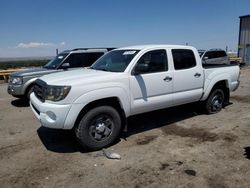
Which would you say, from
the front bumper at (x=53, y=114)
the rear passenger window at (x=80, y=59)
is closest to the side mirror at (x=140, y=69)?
the front bumper at (x=53, y=114)

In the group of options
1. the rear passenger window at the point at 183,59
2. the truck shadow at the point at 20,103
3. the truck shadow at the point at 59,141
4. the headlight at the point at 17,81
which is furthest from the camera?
the truck shadow at the point at 20,103

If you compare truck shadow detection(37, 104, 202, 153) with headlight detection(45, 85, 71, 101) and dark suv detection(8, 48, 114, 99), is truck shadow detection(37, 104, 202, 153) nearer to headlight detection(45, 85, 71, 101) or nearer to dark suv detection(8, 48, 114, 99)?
headlight detection(45, 85, 71, 101)

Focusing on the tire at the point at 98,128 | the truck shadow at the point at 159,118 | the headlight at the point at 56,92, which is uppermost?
the headlight at the point at 56,92

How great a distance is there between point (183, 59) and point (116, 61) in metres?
1.62

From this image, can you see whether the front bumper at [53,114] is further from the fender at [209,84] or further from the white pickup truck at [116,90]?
the fender at [209,84]

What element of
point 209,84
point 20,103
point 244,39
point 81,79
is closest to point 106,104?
point 81,79

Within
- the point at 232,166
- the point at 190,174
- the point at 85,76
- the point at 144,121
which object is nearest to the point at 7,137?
the point at 85,76

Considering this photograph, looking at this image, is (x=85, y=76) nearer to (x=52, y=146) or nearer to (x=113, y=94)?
(x=113, y=94)

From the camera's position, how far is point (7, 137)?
5.54 m

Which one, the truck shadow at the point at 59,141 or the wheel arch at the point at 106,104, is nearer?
the wheel arch at the point at 106,104

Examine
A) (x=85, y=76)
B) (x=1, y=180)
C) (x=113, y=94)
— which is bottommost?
(x=1, y=180)

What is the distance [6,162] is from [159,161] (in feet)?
8.43

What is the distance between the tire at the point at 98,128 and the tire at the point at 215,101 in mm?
3095

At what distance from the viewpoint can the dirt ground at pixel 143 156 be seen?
3.63 meters
